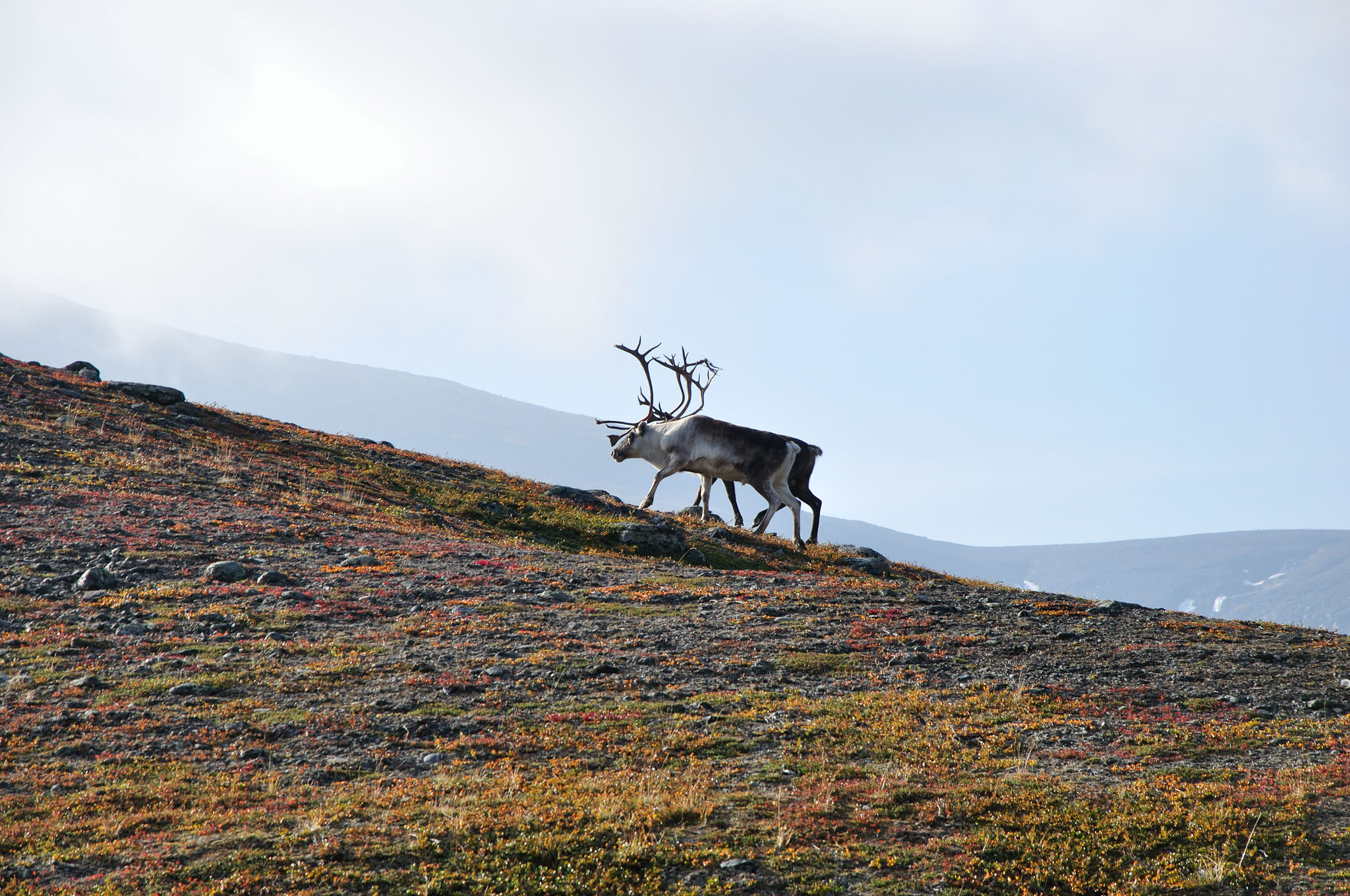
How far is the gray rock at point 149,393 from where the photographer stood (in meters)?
29.8

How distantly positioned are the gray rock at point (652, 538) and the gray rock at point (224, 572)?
30.2ft

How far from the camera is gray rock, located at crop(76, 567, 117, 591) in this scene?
12.5 meters

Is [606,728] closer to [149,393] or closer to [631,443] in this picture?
[631,443]

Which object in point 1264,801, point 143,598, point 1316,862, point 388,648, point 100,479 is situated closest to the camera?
point 1316,862

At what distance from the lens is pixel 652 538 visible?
21547mm

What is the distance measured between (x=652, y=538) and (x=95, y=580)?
11.3 meters

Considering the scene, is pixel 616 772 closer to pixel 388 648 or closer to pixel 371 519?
pixel 388 648

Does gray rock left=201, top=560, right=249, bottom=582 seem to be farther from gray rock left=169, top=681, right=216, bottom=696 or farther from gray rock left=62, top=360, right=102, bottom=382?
gray rock left=62, top=360, right=102, bottom=382

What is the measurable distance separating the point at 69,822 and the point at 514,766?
3049 millimetres

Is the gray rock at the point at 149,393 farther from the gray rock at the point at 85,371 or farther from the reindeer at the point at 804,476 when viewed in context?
the reindeer at the point at 804,476

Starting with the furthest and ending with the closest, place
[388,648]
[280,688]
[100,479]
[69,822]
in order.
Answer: [100,479], [388,648], [280,688], [69,822]

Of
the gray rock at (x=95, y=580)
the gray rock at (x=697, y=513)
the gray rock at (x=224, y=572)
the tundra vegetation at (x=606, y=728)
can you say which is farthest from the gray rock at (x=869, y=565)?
the gray rock at (x=95, y=580)

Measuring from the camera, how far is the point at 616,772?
775 cm

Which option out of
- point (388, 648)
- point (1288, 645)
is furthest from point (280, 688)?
point (1288, 645)
